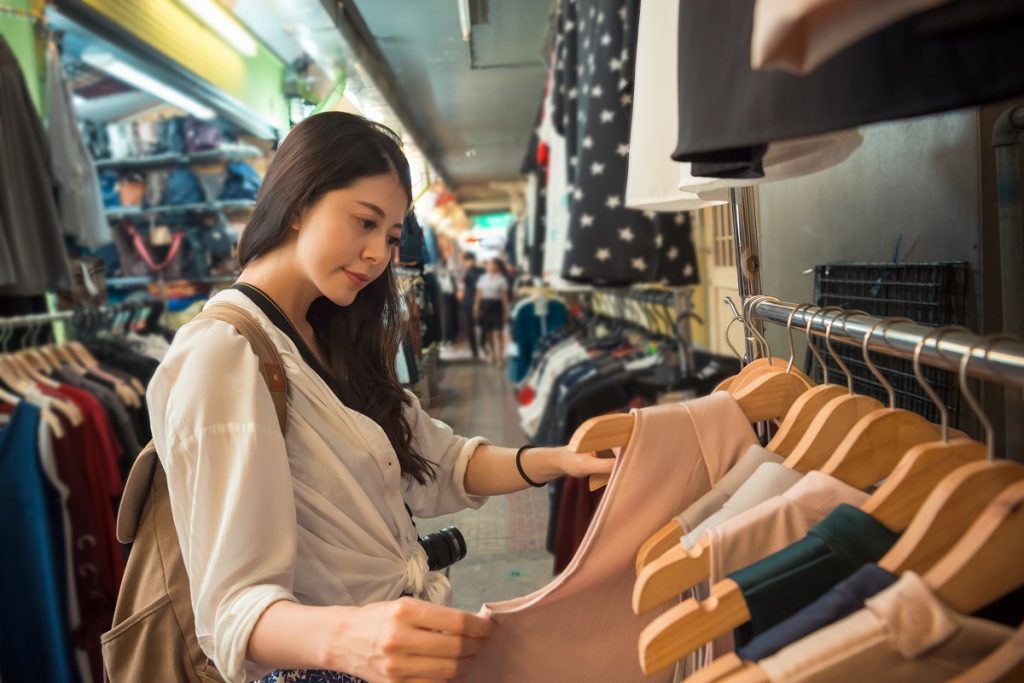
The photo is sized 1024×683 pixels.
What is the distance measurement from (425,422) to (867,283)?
0.77 metres

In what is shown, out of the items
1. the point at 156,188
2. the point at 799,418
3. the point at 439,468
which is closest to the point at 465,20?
the point at 439,468

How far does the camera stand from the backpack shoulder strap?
0.90 meters

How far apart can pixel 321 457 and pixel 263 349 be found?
15 cm

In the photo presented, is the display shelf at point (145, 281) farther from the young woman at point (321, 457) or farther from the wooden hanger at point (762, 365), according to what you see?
the wooden hanger at point (762, 365)

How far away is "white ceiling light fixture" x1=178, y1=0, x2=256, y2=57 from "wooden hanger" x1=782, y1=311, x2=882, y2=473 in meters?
3.40

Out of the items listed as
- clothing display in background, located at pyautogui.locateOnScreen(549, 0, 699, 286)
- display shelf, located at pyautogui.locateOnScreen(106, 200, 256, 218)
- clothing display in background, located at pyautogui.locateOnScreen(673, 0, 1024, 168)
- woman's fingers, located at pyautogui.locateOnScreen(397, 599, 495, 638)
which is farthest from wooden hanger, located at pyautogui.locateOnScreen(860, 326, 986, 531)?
display shelf, located at pyautogui.locateOnScreen(106, 200, 256, 218)

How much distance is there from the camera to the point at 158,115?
225 inches

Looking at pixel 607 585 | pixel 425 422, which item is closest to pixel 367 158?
pixel 425 422

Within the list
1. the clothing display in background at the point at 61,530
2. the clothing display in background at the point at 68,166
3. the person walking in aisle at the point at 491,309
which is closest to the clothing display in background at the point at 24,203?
the clothing display in background at the point at 68,166

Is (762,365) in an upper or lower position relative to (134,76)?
lower

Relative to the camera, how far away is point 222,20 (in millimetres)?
3572

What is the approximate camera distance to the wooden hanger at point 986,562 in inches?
21.6

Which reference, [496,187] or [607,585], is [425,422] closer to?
[607,585]

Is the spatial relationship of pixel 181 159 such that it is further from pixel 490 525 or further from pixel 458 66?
pixel 490 525
